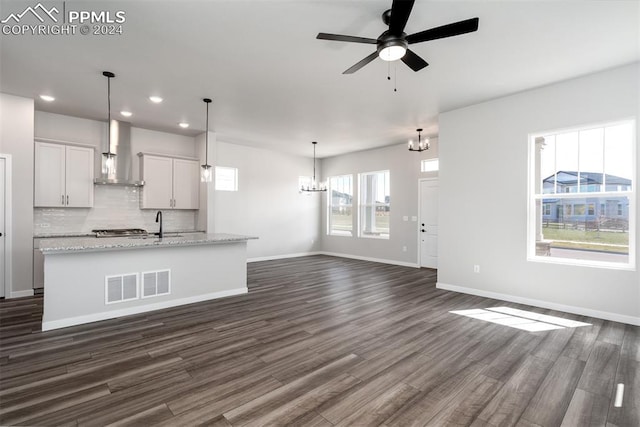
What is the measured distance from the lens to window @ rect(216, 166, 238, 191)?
7582 mm

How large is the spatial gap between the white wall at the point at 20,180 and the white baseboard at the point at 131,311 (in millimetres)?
2091

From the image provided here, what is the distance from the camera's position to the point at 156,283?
416 cm

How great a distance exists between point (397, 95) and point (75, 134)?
19.0 ft

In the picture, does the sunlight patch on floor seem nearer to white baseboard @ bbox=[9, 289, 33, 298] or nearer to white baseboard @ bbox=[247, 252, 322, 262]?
white baseboard @ bbox=[247, 252, 322, 262]

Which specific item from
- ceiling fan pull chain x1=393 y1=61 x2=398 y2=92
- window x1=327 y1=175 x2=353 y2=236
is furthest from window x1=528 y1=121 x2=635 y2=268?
window x1=327 y1=175 x2=353 y2=236

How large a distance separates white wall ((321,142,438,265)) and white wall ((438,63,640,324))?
2.10m

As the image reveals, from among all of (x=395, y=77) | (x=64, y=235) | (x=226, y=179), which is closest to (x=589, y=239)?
(x=395, y=77)

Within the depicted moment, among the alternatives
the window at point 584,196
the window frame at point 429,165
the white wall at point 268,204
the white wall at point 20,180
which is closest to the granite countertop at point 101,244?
the white wall at point 20,180

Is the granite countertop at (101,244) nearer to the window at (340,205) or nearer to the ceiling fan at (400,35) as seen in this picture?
the ceiling fan at (400,35)

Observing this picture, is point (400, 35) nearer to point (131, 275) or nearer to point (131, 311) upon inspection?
point (131, 275)

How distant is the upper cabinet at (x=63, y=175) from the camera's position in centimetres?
505

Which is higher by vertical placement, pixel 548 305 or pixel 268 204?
pixel 268 204

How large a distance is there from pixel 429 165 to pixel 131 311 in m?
6.53

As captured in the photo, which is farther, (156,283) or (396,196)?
(396,196)
